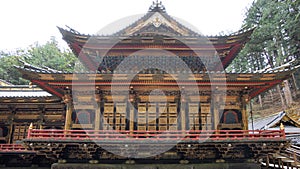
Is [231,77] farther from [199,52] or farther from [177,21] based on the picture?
[177,21]

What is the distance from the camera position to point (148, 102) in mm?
13859

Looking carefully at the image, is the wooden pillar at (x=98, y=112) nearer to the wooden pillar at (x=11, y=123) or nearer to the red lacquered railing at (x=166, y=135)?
the red lacquered railing at (x=166, y=135)

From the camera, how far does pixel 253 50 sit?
4300 centimetres

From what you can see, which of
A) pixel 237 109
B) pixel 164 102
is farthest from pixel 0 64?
pixel 237 109

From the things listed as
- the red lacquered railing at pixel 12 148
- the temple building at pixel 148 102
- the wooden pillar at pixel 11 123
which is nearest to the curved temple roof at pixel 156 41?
the temple building at pixel 148 102

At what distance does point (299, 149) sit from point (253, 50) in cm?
2970

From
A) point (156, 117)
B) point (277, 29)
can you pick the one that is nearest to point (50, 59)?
point (277, 29)

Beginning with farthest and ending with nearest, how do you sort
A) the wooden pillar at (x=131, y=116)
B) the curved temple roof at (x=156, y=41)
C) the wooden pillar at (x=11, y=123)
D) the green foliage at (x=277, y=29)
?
the green foliage at (x=277, y=29)
the wooden pillar at (x=11, y=123)
the curved temple roof at (x=156, y=41)
the wooden pillar at (x=131, y=116)

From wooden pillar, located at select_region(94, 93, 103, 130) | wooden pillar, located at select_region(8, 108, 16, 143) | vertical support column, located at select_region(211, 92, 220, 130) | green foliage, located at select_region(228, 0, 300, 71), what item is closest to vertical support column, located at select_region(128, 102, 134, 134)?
wooden pillar, located at select_region(94, 93, 103, 130)

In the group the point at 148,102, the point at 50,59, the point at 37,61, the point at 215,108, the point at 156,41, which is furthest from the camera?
the point at 50,59

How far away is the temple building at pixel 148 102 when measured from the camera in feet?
38.7

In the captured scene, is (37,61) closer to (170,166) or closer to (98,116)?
(98,116)

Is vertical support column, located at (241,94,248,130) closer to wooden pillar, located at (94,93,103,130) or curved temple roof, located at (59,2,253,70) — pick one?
curved temple roof, located at (59,2,253,70)

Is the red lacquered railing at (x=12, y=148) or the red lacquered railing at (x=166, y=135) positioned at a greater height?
the red lacquered railing at (x=166, y=135)
